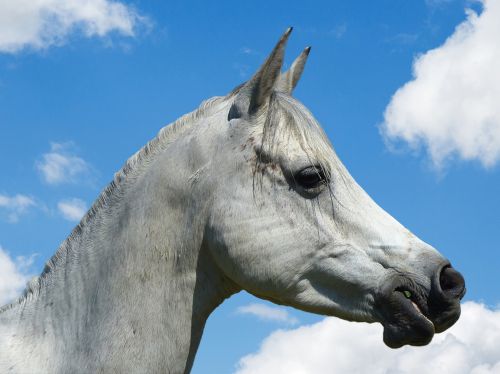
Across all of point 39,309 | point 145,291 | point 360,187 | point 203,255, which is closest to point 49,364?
point 39,309

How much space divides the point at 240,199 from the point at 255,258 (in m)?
0.39

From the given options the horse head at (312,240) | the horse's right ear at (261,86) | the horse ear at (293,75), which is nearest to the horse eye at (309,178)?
the horse head at (312,240)

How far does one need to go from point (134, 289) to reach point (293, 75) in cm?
228

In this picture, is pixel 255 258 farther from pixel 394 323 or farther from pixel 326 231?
pixel 394 323

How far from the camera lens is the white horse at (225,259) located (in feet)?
14.6

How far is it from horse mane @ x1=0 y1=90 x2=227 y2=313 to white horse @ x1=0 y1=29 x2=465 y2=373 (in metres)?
0.05

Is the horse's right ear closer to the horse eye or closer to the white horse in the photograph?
the white horse

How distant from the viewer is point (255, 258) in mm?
4559

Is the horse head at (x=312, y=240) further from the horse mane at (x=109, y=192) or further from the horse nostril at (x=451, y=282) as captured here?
the horse mane at (x=109, y=192)

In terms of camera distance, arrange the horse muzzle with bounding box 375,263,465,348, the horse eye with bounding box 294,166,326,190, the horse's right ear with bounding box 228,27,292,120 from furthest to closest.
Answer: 1. the horse's right ear with bounding box 228,27,292,120
2. the horse eye with bounding box 294,166,326,190
3. the horse muzzle with bounding box 375,263,465,348

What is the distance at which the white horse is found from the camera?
445 cm

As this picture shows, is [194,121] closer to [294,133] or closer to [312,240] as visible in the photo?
[294,133]

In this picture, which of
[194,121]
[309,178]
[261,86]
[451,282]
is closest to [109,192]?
[194,121]

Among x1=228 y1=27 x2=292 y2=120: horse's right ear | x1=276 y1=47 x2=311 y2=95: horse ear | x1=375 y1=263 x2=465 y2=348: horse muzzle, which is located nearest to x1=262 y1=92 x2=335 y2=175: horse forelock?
x1=228 y1=27 x2=292 y2=120: horse's right ear
